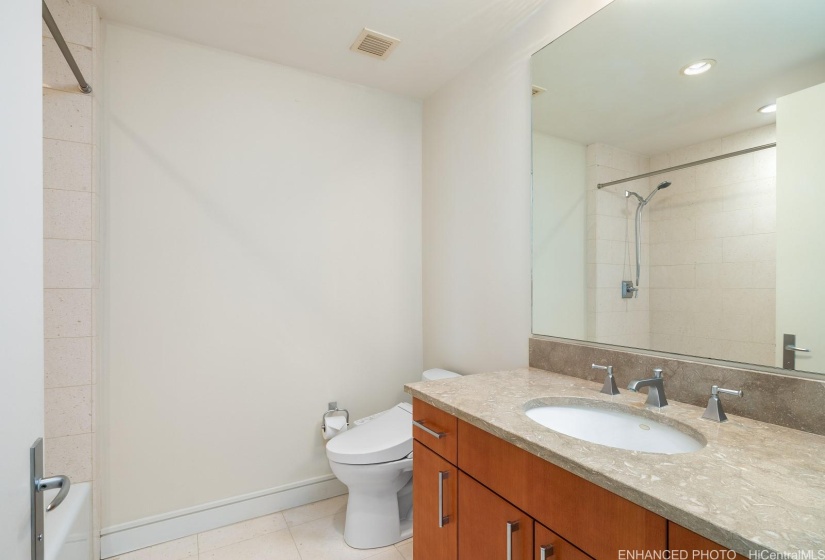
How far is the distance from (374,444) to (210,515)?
98 centimetres

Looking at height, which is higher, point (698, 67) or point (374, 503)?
point (698, 67)

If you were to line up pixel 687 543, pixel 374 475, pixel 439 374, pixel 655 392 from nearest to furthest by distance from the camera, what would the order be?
1. pixel 687 543
2. pixel 655 392
3. pixel 374 475
4. pixel 439 374

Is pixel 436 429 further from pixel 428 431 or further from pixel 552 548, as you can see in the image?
pixel 552 548

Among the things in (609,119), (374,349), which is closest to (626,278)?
(609,119)

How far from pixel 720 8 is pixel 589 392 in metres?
1.25

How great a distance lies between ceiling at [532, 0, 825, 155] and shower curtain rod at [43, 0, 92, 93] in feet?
5.71

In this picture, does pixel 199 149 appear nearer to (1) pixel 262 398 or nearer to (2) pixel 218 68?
(2) pixel 218 68

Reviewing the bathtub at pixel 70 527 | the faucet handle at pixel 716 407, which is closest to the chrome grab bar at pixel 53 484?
the bathtub at pixel 70 527

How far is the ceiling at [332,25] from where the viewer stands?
5.65 ft

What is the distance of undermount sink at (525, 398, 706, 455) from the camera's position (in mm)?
1038

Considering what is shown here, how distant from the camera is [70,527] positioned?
4.01 feet

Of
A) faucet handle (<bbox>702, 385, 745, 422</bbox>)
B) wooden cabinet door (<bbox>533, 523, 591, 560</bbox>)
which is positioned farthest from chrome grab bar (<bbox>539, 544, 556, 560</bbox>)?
faucet handle (<bbox>702, 385, 745, 422</bbox>)

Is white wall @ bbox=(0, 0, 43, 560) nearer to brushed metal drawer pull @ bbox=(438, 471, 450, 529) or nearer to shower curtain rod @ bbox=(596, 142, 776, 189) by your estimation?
brushed metal drawer pull @ bbox=(438, 471, 450, 529)

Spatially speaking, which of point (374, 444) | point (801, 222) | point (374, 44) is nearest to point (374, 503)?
point (374, 444)
